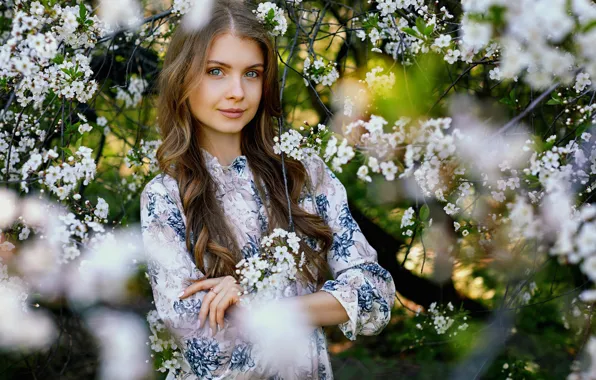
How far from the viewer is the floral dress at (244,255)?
174 cm

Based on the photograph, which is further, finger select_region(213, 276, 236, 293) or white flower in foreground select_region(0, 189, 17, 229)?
white flower in foreground select_region(0, 189, 17, 229)

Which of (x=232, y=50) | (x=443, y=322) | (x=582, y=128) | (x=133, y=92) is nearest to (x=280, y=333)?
(x=232, y=50)

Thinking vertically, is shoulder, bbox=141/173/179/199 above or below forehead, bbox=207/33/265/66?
below

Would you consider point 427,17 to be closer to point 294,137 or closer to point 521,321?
point 294,137

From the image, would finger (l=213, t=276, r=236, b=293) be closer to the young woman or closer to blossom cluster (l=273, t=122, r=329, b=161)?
the young woman

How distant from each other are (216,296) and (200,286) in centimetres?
7

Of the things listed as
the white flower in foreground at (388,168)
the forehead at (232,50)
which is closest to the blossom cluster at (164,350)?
A: the forehead at (232,50)

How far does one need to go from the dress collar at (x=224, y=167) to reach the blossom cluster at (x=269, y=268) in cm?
39

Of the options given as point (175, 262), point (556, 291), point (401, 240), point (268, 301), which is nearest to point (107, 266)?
point (175, 262)

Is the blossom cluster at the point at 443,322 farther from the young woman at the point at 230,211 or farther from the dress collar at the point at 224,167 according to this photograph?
the dress collar at the point at 224,167

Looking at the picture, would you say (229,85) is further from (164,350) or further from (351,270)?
(164,350)

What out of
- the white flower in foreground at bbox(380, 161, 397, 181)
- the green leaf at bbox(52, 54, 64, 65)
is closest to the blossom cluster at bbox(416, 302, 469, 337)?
the white flower in foreground at bbox(380, 161, 397, 181)

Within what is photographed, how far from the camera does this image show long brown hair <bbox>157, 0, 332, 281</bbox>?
1.90 m

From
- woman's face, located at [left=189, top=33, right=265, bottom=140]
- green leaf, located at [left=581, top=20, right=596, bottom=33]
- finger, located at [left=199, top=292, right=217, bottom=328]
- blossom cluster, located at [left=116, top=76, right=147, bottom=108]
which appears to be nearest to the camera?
green leaf, located at [left=581, top=20, right=596, bottom=33]
